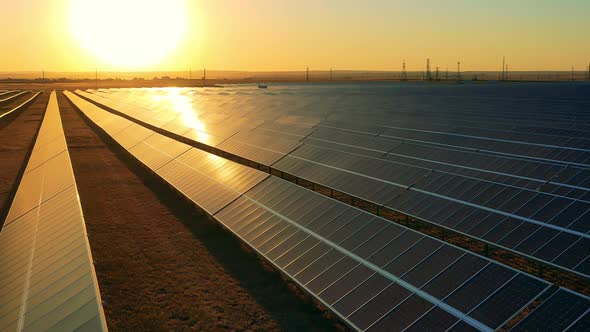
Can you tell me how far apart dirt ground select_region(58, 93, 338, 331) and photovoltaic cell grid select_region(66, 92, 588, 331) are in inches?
34.4

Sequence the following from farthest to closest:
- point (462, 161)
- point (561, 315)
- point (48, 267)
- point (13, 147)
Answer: point (13, 147) → point (462, 161) → point (48, 267) → point (561, 315)

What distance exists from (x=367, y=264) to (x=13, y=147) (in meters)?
35.3

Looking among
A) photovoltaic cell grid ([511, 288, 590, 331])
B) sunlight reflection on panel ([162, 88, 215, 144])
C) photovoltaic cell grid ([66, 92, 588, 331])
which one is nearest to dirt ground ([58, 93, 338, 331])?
photovoltaic cell grid ([66, 92, 588, 331])

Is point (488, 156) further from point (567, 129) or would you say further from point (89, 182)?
point (89, 182)

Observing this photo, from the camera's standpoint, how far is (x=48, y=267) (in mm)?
11023

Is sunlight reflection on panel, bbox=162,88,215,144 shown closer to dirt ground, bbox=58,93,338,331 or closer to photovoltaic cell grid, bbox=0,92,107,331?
dirt ground, bbox=58,93,338,331

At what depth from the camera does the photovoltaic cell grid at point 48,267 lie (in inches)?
340

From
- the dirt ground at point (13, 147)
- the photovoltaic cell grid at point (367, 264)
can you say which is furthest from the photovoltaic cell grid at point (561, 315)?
the dirt ground at point (13, 147)

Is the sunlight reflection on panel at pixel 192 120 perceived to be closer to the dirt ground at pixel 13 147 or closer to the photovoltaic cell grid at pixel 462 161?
the photovoltaic cell grid at pixel 462 161

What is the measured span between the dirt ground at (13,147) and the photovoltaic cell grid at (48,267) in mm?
3411

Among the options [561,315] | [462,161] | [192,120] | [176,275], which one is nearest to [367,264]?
[561,315]

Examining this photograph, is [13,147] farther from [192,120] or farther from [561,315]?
[561,315]

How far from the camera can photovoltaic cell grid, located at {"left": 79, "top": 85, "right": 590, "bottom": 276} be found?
1196 cm

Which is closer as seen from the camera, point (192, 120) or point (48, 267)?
point (48, 267)
